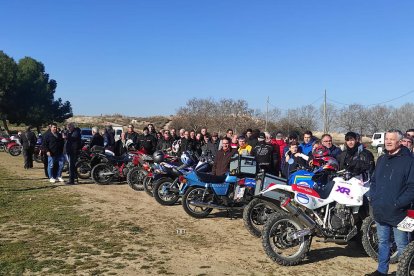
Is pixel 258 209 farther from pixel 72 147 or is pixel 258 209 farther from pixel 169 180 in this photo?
pixel 72 147

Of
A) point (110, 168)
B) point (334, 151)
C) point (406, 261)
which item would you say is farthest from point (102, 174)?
point (406, 261)

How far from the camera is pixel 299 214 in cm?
533

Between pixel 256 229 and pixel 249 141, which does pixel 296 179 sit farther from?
pixel 249 141

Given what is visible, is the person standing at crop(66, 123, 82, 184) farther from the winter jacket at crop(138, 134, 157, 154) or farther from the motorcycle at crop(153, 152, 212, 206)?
the motorcycle at crop(153, 152, 212, 206)

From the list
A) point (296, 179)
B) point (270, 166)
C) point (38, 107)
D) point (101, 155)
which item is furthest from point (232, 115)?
point (296, 179)

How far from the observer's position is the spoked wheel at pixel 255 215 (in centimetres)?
638

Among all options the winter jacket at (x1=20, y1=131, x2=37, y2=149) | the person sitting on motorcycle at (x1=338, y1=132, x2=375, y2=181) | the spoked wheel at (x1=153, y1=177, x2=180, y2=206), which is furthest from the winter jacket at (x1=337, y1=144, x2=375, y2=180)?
the winter jacket at (x1=20, y1=131, x2=37, y2=149)

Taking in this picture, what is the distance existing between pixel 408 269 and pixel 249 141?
6.56 m

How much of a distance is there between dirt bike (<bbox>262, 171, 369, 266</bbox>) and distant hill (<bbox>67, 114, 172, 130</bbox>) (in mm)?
53473

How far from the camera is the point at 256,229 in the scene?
21.0ft

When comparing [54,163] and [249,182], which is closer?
[249,182]

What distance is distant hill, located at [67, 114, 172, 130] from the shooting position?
6184 cm

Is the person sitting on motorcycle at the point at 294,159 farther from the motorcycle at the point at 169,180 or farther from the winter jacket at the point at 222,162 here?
the motorcycle at the point at 169,180

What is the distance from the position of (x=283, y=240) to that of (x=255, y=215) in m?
1.31
